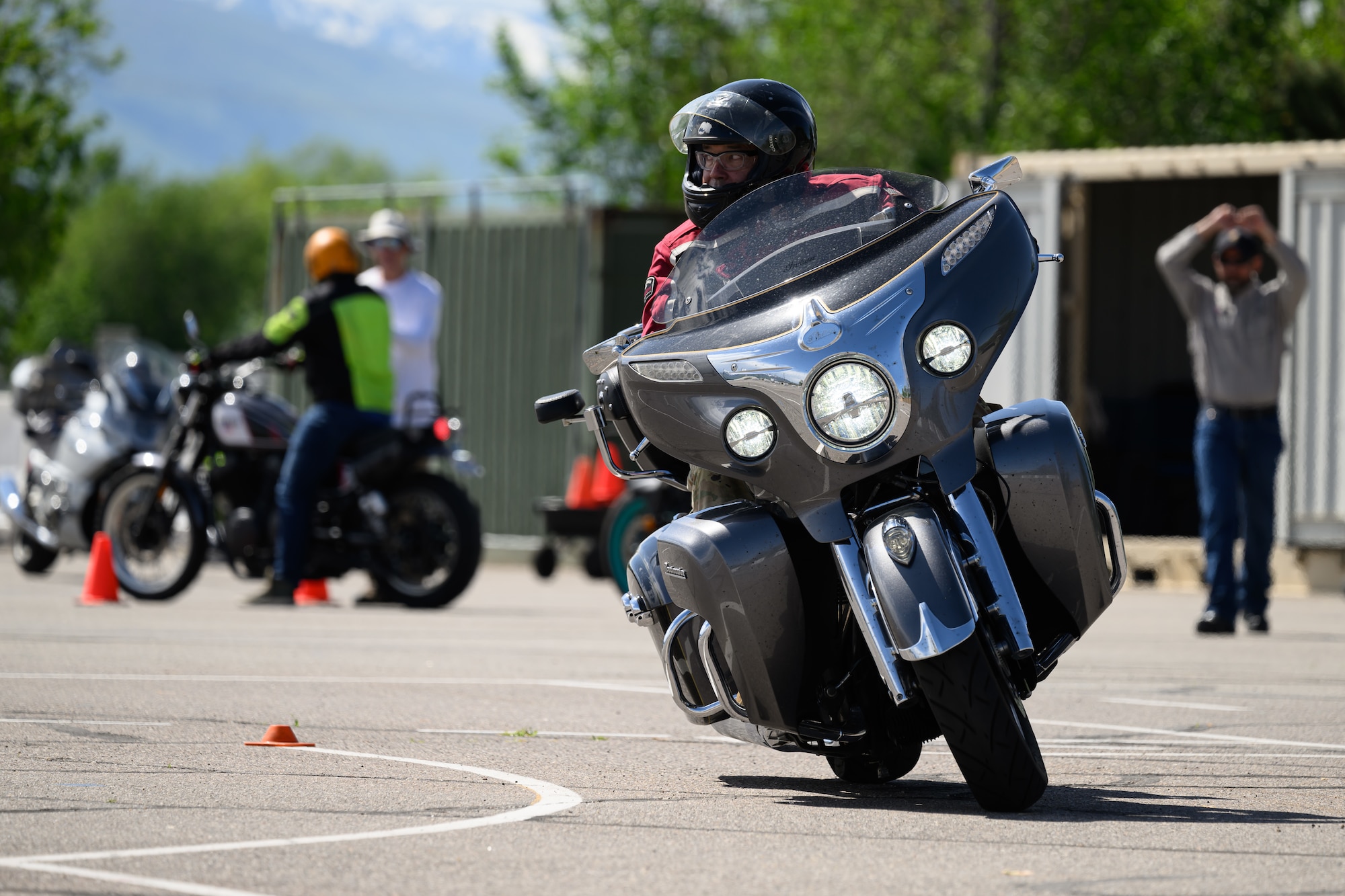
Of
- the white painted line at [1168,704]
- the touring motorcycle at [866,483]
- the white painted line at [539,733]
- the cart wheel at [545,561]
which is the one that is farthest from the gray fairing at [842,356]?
the cart wheel at [545,561]

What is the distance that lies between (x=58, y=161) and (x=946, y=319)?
88.6ft

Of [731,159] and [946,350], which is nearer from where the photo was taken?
[946,350]

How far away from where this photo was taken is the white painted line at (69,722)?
592 centimetres

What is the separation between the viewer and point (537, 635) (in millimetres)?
10102

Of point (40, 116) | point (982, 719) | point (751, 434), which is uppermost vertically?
point (40, 116)

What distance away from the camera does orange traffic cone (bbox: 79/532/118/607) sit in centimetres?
1170

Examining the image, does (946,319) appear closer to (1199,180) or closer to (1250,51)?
(1199,180)

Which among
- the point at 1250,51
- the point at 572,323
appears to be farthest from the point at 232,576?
the point at 1250,51

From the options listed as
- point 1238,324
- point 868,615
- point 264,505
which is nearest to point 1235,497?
point 1238,324

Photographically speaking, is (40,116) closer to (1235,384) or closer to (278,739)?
(1235,384)

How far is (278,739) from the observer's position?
557 centimetres

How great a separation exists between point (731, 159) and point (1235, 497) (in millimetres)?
6150

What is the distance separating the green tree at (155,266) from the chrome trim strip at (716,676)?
255 ft

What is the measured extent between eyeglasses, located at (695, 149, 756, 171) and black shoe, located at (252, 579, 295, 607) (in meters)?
6.96
